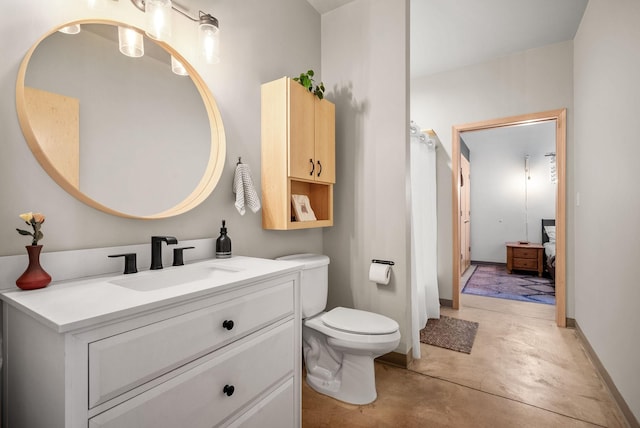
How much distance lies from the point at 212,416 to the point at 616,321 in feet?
7.19

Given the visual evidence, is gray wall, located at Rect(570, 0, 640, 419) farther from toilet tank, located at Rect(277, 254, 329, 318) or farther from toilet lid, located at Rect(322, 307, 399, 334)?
toilet tank, located at Rect(277, 254, 329, 318)

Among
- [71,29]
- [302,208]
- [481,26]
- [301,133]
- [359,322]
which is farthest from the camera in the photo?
[481,26]

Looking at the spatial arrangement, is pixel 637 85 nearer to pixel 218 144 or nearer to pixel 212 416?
pixel 218 144

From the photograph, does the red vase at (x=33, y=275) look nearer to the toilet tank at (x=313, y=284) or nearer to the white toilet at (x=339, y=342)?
the white toilet at (x=339, y=342)

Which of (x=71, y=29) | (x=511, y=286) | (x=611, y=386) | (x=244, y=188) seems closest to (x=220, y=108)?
(x=244, y=188)

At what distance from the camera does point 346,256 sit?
2.41m

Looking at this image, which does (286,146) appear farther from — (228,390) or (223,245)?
(228,390)

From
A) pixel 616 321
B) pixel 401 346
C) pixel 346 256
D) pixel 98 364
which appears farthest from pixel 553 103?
pixel 98 364

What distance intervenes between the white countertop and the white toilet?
613mm

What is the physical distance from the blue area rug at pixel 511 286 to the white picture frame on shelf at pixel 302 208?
123 inches

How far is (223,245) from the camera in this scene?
160 centimetres

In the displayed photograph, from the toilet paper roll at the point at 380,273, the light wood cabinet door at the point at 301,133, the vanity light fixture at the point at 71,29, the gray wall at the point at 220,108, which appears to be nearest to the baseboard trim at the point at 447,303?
the toilet paper roll at the point at 380,273

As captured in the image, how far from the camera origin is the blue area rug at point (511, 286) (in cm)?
398

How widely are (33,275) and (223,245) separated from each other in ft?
2.49
